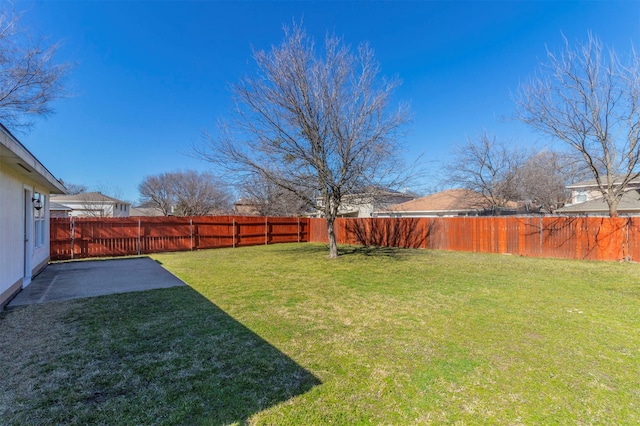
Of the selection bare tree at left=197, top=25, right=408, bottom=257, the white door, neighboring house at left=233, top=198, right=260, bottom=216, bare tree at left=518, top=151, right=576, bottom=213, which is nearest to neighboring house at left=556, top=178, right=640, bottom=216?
bare tree at left=518, top=151, right=576, bottom=213

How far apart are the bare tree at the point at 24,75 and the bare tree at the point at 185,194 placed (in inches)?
915

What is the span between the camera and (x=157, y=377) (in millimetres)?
2789

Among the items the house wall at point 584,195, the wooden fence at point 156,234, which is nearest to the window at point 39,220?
the wooden fence at point 156,234

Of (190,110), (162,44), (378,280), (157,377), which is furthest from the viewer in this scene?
(190,110)

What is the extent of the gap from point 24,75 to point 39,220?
16.8 feet

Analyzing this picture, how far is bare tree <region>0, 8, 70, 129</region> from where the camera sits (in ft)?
30.4

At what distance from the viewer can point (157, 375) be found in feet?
9.27

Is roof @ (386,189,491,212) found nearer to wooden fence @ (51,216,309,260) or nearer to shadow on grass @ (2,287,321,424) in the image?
wooden fence @ (51,216,309,260)

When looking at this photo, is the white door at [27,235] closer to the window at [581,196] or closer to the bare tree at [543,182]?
the bare tree at [543,182]

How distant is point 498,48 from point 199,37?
38.7 feet

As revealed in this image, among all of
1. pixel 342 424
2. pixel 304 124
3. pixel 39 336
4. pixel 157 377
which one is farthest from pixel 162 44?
pixel 342 424

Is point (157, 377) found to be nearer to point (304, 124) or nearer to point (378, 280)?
point (378, 280)

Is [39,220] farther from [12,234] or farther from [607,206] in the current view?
[607,206]

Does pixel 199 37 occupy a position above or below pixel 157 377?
above
